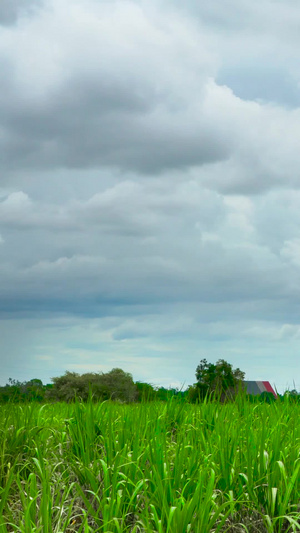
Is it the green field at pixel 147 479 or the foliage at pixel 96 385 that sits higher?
the foliage at pixel 96 385

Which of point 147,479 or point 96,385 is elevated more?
point 96,385

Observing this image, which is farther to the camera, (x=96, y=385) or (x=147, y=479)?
(x=96, y=385)

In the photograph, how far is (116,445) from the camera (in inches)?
252

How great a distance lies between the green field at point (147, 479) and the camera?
193 inches

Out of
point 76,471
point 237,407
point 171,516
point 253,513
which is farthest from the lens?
point 237,407

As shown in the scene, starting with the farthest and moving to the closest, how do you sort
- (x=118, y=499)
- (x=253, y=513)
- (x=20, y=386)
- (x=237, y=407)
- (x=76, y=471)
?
(x=20, y=386) → (x=237, y=407) → (x=76, y=471) → (x=253, y=513) → (x=118, y=499)

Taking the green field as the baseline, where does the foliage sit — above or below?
above

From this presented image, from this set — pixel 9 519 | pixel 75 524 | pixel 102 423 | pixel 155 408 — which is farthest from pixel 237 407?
pixel 9 519

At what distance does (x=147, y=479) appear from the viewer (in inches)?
206

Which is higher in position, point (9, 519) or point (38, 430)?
point (38, 430)

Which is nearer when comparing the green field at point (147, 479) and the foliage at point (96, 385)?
the green field at point (147, 479)

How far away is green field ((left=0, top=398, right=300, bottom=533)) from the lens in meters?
4.89

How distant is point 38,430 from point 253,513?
11.4ft

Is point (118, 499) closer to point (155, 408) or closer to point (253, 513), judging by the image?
point (253, 513)
